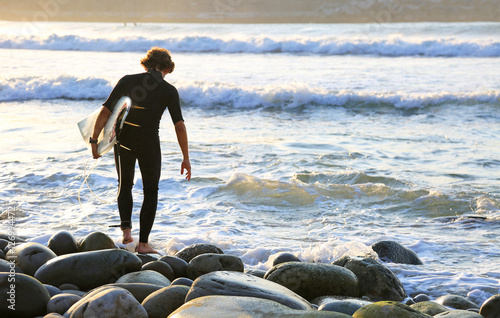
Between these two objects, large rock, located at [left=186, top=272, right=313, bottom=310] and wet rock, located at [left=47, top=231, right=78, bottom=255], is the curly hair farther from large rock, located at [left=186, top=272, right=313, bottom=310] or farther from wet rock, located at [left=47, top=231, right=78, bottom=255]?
large rock, located at [left=186, top=272, right=313, bottom=310]

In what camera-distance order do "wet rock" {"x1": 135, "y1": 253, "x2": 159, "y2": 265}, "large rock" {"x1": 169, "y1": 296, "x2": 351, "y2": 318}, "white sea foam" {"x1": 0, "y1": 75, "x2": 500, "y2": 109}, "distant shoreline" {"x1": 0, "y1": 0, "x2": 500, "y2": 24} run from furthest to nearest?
"distant shoreline" {"x1": 0, "y1": 0, "x2": 500, "y2": 24}, "white sea foam" {"x1": 0, "y1": 75, "x2": 500, "y2": 109}, "wet rock" {"x1": 135, "y1": 253, "x2": 159, "y2": 265}, "large rock" {"x1": 169, "y1": 296, "x2": 351, "y2": 318}

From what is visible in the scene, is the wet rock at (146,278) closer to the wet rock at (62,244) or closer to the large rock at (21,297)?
the large rock at (21,297)

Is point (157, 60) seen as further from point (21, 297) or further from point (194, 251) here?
point (21, 297)

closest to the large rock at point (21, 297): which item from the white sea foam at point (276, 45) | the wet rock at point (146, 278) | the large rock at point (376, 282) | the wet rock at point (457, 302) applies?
the wet rock at point (146, 278)

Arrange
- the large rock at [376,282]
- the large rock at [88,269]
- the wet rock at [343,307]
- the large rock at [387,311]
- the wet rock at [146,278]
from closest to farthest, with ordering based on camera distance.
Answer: the large rock at [387,311]
the wet rock at [343,307]
the wet rock at [146,278]
the large rock at [88,269]
the large rock at [376,282]

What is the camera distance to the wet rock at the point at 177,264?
4328 millimetres

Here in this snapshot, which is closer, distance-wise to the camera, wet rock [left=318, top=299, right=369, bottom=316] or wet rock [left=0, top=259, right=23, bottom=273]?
wet rock [left=318, top=299, right=369, bottom=316]

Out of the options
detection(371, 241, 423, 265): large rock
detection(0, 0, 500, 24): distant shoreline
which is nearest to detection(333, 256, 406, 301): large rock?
detection(371, 241, 423, 265): large rock

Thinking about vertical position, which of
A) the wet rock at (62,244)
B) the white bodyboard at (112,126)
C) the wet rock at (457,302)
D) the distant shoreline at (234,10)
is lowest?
the wet rock at (457,302)

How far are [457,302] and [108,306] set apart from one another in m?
2.40

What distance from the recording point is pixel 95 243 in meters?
4.70

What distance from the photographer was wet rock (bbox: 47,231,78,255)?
4691 millimetres

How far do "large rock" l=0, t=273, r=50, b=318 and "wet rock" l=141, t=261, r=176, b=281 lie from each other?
89 centimetres

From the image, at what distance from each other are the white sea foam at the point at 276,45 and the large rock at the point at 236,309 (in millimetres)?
24931
